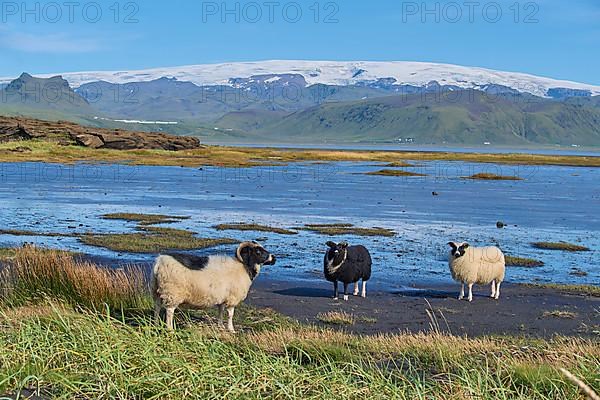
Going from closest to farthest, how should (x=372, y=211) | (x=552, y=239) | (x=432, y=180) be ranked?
(x=552, y=239), (x=372, y=211), (x=432, y=180)

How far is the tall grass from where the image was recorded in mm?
14086

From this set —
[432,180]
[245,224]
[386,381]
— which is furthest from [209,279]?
[432,180]

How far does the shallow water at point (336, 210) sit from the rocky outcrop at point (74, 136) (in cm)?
2414

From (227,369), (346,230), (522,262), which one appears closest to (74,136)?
(346,230)

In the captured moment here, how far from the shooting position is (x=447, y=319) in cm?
1633

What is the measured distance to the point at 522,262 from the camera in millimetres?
24312

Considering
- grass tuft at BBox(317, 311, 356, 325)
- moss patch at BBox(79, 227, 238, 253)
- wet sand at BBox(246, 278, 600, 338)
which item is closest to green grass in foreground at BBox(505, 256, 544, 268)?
wet sand at BBox(246, 278, 600, 338)

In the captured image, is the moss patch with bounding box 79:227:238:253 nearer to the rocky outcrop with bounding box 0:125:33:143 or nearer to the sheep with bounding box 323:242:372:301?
the sheep with bounding box 323:242:372:301

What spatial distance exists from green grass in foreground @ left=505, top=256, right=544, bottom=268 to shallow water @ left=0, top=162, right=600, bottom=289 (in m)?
0.40

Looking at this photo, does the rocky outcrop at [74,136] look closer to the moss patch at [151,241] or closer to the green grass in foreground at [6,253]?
the moss patch at [151,241]

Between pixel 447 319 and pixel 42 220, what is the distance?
20.2 meters

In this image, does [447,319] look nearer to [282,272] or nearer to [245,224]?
[282,272]

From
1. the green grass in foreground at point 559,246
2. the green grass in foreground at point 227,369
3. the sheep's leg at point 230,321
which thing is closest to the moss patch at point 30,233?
the sheep's leg at point 230,321

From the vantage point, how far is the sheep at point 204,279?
12.9m
